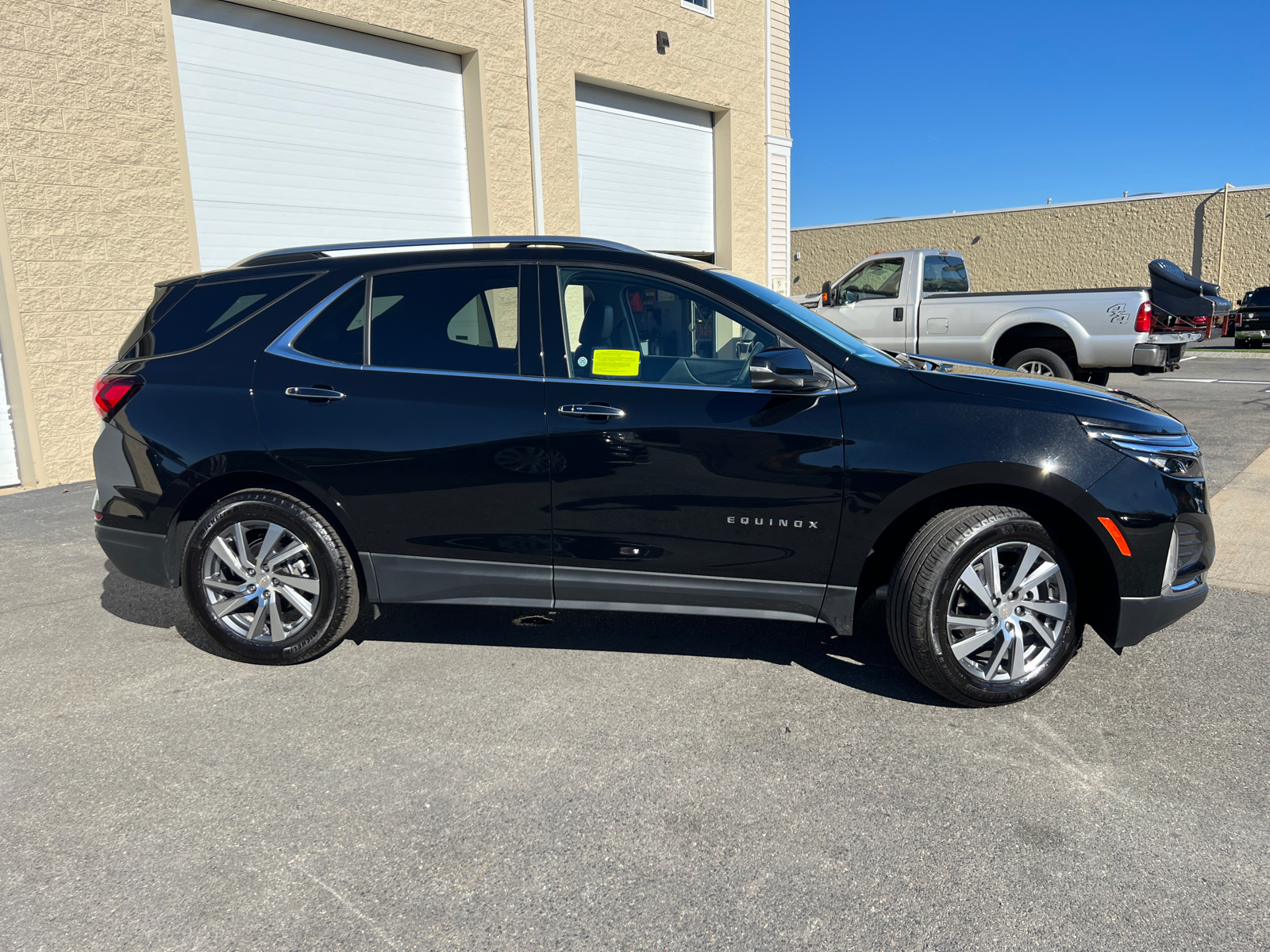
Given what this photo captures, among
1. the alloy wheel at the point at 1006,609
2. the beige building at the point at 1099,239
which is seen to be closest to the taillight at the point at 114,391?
the alloy wheel at the point at 1006,609

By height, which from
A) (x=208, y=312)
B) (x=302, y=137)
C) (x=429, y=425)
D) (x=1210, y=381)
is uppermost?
(x=302, y=137)

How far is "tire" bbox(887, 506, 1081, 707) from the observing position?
11.3 ft

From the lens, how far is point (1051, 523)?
3.54 m

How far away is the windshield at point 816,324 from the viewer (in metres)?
3.67

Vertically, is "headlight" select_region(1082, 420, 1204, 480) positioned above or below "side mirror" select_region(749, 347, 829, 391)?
below

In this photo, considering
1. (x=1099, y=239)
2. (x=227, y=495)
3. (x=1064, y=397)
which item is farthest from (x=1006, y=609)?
(x=1099, y=239)

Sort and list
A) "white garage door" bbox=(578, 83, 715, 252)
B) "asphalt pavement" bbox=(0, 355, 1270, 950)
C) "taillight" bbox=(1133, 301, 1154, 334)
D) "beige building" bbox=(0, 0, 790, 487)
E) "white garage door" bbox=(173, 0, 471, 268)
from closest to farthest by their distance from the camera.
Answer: "asphalt pavement" bbox=(0, 355, 1270, 950)
"beige building" bbox=(0, 0, 790, 487)
"white garage door" bbox=(173, 0, 471, 268)
"taillight" bbox=(1133, 301, 1154, 334)
"white garage door" bbox=(578, 83, 715, 252)

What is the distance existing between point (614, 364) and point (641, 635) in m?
1.41

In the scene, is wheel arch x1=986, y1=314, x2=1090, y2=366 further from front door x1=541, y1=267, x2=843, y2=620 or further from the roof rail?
front door x1=541, y1=267, x2=843, y2=620

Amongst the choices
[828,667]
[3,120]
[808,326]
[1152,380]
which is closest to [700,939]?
[828,667]

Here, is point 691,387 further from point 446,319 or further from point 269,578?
point 269,578

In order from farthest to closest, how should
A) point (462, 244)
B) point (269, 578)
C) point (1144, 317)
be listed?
1. point (1144, 317)
2. point (462, 244)
3. point (269, 578)

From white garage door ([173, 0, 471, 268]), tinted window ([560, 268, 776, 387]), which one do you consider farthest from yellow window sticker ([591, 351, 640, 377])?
white garage door ([173, 0, 471, 268])

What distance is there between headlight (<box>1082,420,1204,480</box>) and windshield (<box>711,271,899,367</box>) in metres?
0.82
